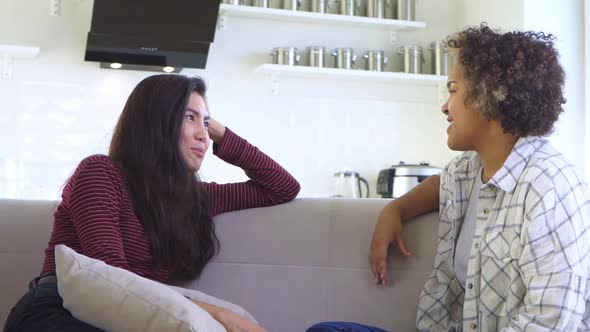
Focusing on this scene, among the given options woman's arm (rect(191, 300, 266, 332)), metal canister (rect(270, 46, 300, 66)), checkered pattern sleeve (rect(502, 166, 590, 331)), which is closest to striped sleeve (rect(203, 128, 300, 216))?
woman's arm (rect(191, 300, 266, 332))

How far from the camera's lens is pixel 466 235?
175cm

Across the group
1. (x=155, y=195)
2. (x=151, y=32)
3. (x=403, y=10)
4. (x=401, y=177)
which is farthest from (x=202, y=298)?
(x=403, y=10)

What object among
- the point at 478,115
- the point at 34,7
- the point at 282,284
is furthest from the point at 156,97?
the point at 34,7

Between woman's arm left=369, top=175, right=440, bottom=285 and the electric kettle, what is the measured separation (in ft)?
8.91

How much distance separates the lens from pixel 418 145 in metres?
5.01

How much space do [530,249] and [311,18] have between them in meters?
3.38

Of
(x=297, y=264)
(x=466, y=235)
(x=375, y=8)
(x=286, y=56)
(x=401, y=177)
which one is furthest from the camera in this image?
(x=375, y=8)

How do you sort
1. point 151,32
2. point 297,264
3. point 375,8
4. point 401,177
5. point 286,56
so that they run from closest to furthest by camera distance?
point 297,264 → point 151,32 → point 401,177 → point 286,56 → point 375,8

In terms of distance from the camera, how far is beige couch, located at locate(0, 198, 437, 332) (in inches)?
76.2

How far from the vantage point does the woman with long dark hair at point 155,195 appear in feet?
5.53

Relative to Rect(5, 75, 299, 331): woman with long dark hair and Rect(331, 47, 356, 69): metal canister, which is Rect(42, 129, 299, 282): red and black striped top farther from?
Rect(331, 47, 356, 69): metal canister

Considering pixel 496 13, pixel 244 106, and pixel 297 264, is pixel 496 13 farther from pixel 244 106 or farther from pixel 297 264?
pixel 297 264

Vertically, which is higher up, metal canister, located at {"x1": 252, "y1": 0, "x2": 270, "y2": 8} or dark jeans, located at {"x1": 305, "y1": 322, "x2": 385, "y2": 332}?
metal canister, located at {"x1": 252, "y1": 0, "x2": 270, "y2": 8}

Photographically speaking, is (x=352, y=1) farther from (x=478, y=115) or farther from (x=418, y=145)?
(x=478, y=115)
